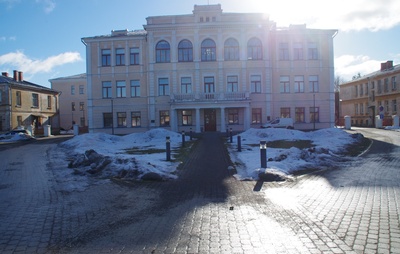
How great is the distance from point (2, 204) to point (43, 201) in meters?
0.81

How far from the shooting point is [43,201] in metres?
6.99

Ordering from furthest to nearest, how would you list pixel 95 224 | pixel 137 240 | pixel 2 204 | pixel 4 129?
pixel 4 129
pixel 2 204
pixel 95 224
pixel 137 240

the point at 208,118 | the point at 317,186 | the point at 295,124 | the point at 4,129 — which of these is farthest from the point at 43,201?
the point at 4,129

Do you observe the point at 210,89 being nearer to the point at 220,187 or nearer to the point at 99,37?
the point at 99,37

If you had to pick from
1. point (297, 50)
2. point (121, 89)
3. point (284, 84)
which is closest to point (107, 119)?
point (121, 89)

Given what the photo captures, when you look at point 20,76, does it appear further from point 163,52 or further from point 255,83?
point 255,83

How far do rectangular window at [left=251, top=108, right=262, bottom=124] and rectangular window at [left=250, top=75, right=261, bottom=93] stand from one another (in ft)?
8.12

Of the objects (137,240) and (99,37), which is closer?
(137,240)

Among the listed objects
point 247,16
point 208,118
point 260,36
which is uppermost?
point 247,16

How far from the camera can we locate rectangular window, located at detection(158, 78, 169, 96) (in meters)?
39.5

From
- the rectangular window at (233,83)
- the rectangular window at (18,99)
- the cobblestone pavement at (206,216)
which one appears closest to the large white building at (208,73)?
the rectangular window at (233,83)

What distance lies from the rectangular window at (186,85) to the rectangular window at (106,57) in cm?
1030

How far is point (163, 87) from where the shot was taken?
3956 cm

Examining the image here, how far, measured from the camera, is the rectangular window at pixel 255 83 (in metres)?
39.2
